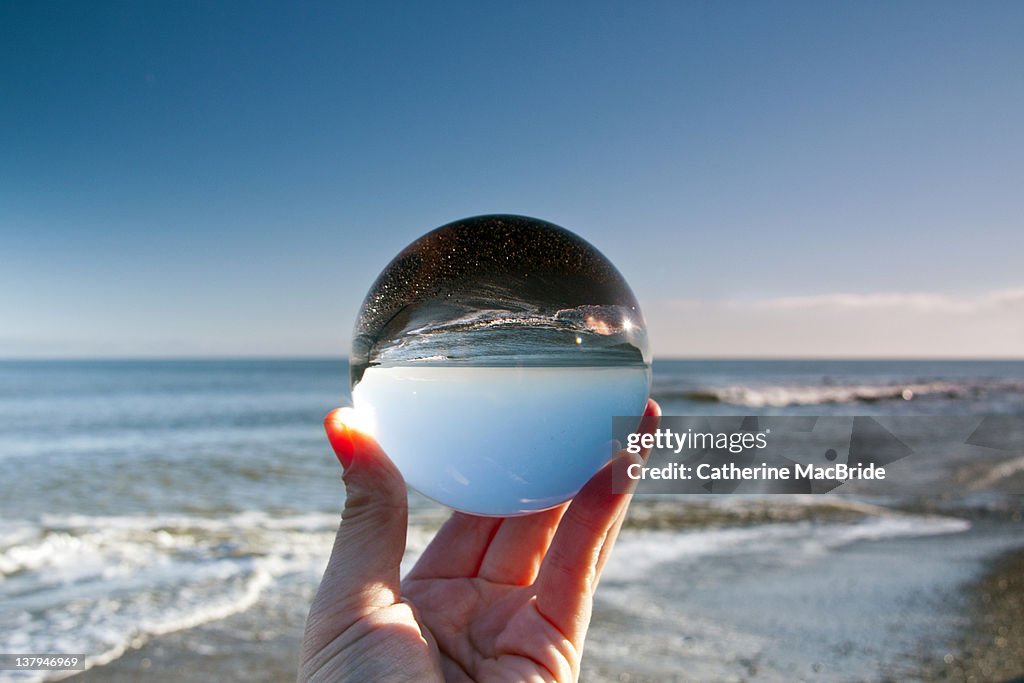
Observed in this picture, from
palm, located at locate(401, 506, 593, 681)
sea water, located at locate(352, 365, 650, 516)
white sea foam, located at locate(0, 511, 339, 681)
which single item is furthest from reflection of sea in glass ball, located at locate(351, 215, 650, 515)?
white sea foam, located at locate(0, 511, 339, 681)

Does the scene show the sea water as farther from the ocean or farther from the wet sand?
the wet sand

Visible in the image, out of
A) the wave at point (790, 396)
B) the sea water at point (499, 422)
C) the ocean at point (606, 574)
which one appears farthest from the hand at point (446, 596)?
the wave at point (790, 396)

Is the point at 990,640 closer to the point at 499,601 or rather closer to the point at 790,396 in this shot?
the point at 499,601

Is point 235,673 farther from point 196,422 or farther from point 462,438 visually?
point 196,422

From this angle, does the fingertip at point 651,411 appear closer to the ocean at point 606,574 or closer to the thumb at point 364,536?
the thumb at point 364,536

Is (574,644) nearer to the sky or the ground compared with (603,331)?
nearer to the ground

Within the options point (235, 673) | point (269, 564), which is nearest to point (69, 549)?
point (269, 564)
